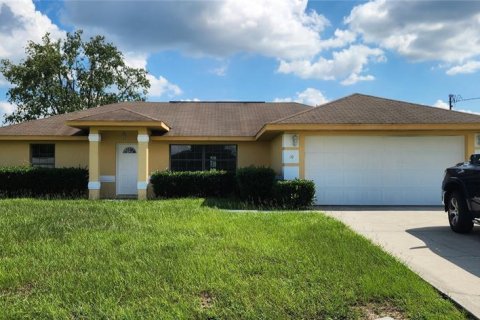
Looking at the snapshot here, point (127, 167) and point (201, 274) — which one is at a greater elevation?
point (127, 167)

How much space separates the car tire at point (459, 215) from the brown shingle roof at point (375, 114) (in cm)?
554

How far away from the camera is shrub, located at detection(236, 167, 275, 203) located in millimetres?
14180

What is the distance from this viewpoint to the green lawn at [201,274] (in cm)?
473

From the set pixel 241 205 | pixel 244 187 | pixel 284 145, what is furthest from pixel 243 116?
pixel 241 205

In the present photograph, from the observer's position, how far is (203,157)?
19125 millimetres

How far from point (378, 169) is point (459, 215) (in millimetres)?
5903

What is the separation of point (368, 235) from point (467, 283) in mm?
3301

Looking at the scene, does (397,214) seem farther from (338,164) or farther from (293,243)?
(293,243)

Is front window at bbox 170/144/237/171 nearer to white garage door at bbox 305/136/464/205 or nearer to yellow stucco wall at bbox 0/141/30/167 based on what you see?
white garage door at bbox 305/136/464/205

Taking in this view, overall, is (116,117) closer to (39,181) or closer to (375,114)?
(39,181)

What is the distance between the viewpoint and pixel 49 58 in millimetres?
36750

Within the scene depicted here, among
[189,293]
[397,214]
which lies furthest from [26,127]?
[189,293]

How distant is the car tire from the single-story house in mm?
5400

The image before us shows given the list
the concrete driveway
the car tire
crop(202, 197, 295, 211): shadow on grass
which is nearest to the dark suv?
the car tire
